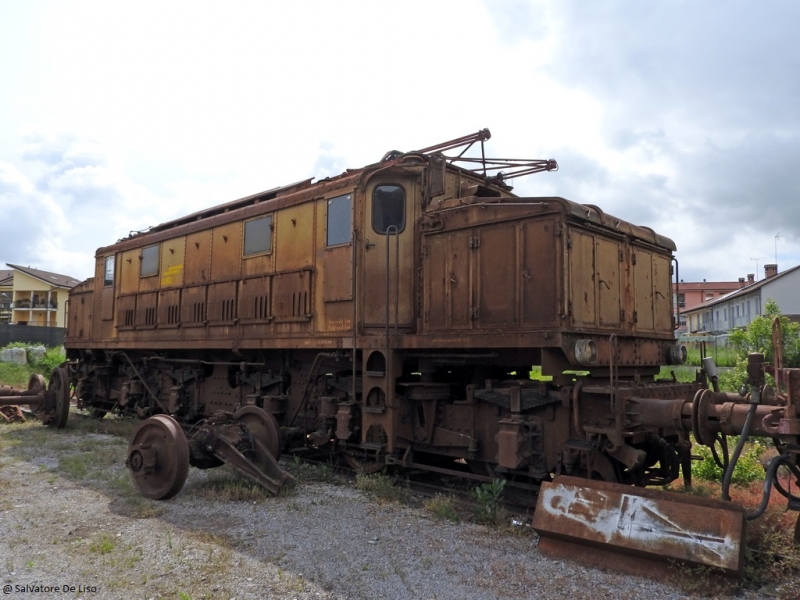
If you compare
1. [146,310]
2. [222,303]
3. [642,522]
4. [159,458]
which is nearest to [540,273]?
[642,522]

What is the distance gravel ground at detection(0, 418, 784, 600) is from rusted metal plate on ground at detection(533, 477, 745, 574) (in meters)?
0.25

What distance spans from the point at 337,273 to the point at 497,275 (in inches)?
101

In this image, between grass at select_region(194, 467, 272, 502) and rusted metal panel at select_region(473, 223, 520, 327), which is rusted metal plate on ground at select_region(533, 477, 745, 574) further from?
grass at select_region(194, 467, 272, 502)

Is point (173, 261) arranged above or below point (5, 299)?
below

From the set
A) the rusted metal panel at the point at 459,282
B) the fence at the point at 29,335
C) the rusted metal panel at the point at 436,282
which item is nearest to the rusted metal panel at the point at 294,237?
the rusted metal panel at the point at 436,282

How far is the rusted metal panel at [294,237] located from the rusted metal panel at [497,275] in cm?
301

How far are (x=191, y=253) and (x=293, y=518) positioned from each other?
708 centimetres

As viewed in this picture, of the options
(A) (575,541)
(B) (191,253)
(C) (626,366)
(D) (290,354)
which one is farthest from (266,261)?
(A) (575,541)

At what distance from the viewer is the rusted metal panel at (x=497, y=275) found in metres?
7.20

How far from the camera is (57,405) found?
529 inches

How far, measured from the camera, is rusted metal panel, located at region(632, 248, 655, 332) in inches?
317

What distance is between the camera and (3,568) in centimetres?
522

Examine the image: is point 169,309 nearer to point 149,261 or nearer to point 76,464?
point 149,261

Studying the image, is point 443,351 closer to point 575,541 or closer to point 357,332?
point 357,332
